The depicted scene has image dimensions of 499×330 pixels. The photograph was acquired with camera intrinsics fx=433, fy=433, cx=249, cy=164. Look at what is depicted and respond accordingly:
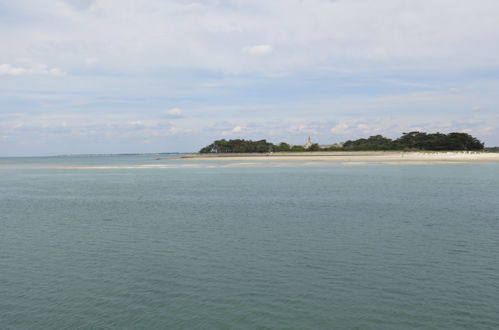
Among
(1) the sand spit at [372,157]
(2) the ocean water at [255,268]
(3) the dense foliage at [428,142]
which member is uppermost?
(3) the dense foliage at [428,142]

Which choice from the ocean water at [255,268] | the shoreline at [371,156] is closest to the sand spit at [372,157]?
the shoreline at [371,156]

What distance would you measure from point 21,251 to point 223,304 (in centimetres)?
1175

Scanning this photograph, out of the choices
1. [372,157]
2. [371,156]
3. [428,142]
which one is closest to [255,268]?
[372,157]

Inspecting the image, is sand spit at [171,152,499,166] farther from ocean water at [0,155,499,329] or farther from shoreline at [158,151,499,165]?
ocean water at [0,155,499,329]

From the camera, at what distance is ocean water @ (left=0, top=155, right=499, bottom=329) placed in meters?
12.1

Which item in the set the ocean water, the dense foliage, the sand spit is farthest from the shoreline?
the ocean water

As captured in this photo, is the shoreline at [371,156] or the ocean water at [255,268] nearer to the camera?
the ocean water at [255,268]

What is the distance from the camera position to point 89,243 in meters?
21.2

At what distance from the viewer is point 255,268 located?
16.4 meters

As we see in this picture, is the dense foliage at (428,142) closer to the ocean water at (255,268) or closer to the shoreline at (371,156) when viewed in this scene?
the shoreline at (371,156)

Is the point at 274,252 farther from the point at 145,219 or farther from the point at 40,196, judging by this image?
the point at 40,196

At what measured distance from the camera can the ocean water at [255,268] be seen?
12.1 metres

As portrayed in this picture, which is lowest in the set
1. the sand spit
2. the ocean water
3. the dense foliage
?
the ocean water

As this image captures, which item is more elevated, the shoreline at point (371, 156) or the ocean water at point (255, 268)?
the shoreline at point (371, 156)
